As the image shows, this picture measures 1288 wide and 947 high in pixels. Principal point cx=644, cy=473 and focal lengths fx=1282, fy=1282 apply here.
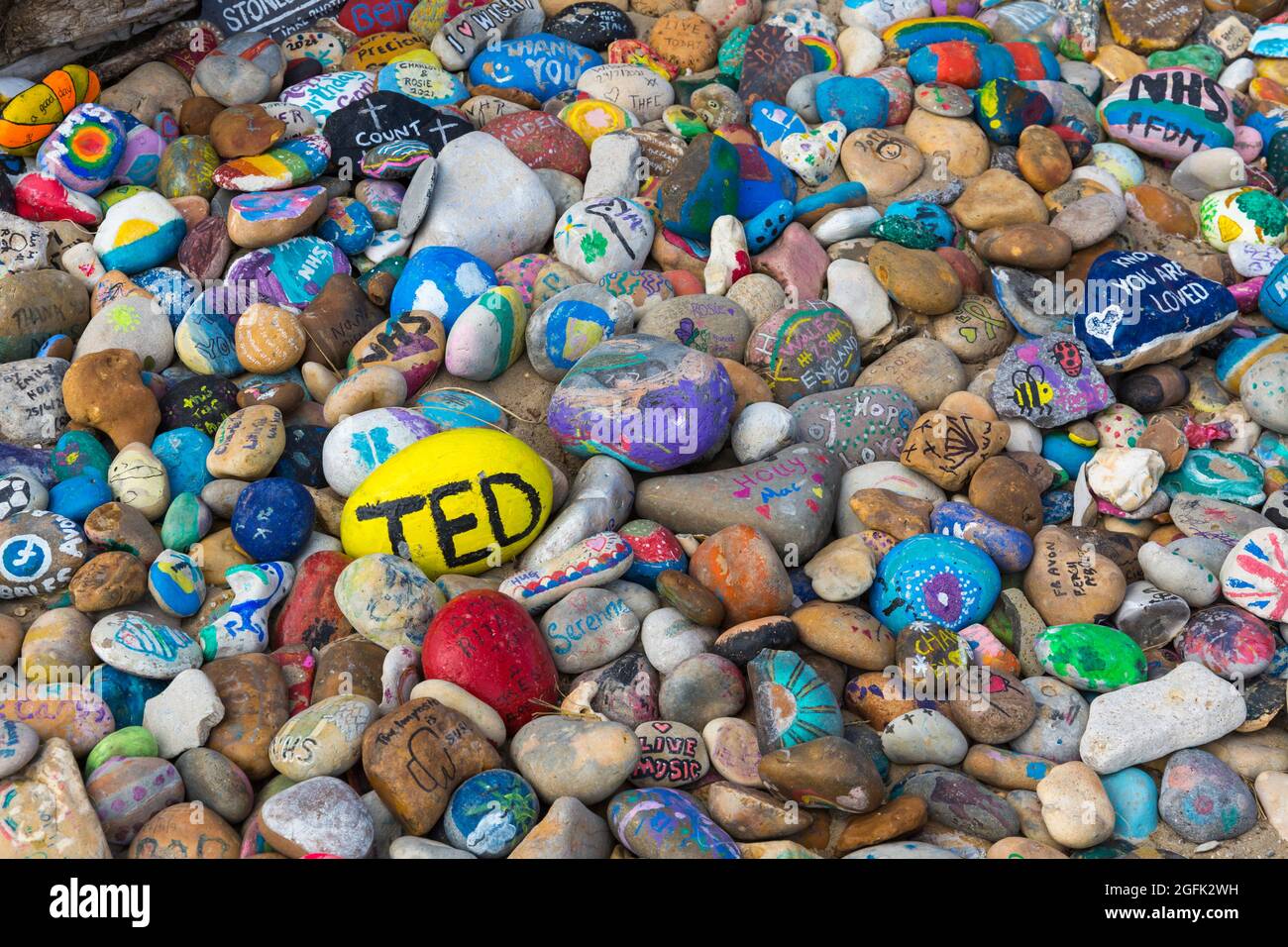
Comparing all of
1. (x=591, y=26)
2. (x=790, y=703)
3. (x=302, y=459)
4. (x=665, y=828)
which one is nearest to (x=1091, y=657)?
(x=790, y=703)

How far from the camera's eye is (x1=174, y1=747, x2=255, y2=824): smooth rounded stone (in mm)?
3357

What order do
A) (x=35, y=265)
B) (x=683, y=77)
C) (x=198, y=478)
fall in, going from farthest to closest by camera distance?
(x=683, y=77) < (x=35, y=265) < (x=198, y=478)

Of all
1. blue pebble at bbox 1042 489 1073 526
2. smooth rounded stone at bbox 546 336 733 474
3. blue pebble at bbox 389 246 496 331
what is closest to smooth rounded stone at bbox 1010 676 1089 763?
blue pebble at bbox 1042 489 1073 526

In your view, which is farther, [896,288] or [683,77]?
[683,77]

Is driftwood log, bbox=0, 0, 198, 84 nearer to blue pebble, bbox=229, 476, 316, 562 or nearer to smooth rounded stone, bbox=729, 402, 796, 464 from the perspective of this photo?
blue pebble, bbox=229, 476, 316, 562

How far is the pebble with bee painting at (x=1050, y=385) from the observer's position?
15.2 ft

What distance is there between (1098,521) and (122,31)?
4.78 meters

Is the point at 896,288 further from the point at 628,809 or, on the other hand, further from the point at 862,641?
the point at 628,809

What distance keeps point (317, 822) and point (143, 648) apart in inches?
34.1

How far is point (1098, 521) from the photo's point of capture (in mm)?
4457

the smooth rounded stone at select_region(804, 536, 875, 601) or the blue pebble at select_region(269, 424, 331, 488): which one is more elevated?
the blue pebble at select_region(269, 424, 331, 488)

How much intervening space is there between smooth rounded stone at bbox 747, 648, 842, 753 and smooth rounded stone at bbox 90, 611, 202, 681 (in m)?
1.39

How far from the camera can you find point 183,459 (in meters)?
4.36

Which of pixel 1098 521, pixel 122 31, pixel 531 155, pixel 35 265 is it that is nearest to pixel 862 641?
pixel 1098 521
